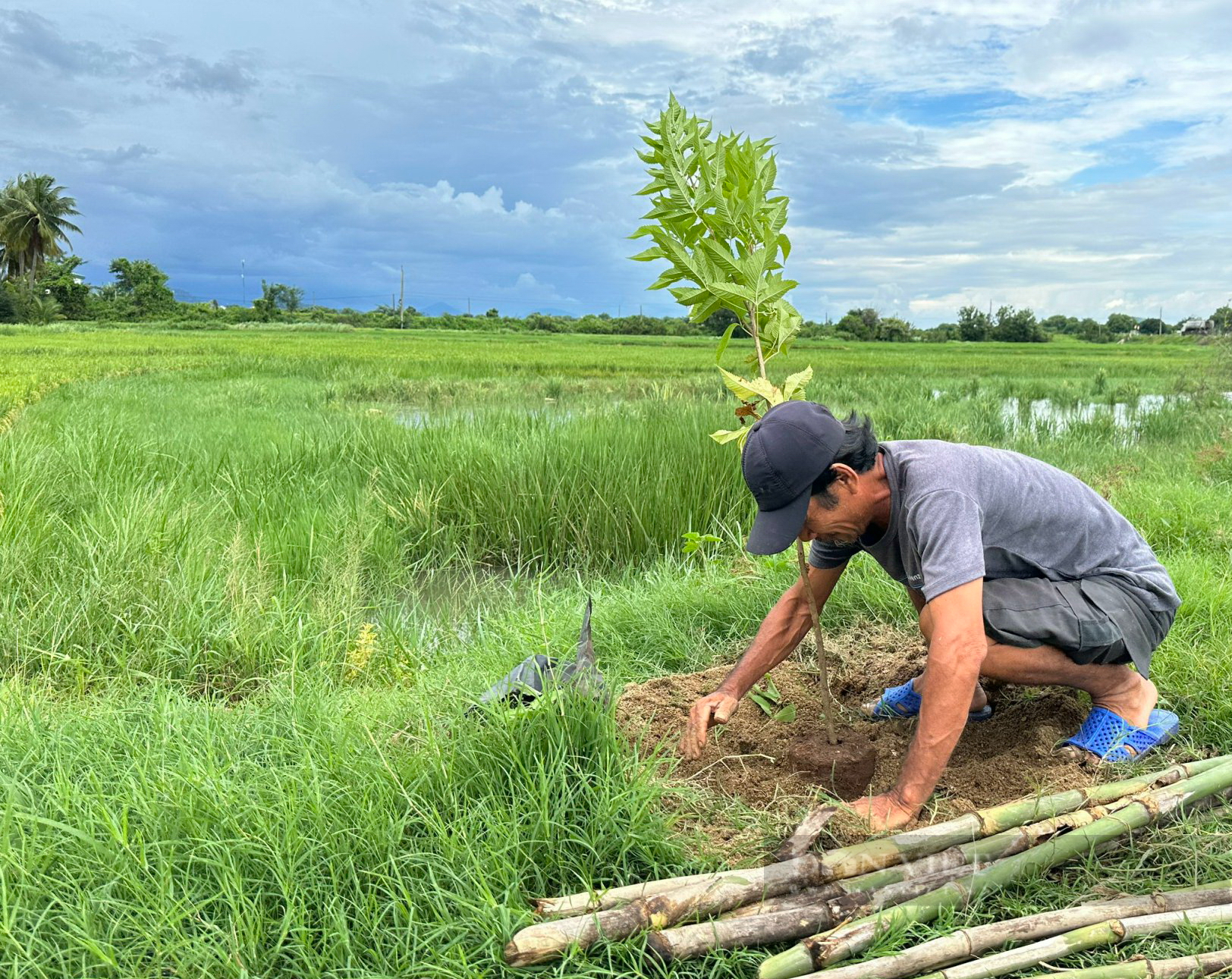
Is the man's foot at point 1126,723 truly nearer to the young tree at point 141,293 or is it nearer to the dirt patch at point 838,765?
the dirt patch at point 838,765

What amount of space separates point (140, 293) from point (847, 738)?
2546 inches

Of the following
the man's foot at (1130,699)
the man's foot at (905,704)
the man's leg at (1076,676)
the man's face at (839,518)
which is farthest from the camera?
the man's foot at (905,704)

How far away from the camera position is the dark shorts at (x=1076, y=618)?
2.45 metres

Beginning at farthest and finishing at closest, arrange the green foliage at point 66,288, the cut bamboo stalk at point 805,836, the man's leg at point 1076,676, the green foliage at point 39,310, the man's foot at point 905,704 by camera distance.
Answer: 1. the green foliage at point 66,288
2. the green foliage at point 39,310
3. the man's foot at point 905,704
4. the man's leg at point 1076,676
5. the cut bamboo stalk at point 805,836

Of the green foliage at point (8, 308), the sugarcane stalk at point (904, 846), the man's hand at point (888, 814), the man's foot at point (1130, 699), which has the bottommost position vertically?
the sugarcane stalk at point (904, 846)

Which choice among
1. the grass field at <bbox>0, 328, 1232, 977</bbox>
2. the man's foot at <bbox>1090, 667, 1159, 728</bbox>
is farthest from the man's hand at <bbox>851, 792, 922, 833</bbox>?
the man's foot at <bbox>1090, 667, 1159, 728</bbox>

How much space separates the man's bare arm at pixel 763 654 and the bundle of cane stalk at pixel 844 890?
495 mm

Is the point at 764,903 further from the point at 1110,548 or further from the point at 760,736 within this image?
the point at 1110,548

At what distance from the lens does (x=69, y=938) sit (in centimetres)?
179

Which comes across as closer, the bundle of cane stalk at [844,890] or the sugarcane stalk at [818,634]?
the bundle of cane stalk at [844,890]

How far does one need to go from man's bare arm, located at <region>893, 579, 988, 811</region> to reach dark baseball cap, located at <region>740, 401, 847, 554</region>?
39 cm

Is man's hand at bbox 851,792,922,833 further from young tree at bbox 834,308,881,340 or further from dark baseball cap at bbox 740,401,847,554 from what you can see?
young tree at bbox 834,308,881,340

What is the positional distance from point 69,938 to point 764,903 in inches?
57.2

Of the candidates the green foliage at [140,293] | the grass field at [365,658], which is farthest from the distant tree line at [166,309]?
the grass field at [365,658]
